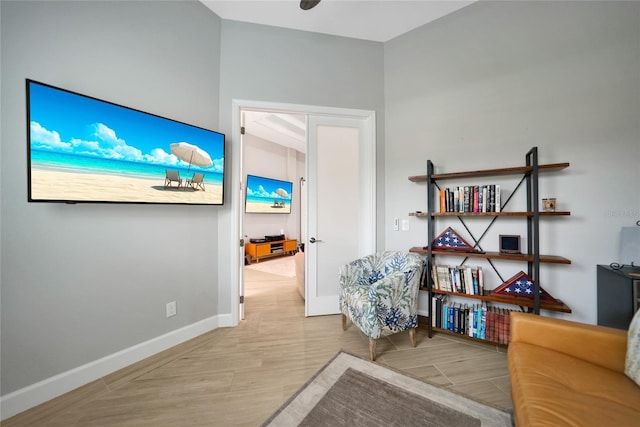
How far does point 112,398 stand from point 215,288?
107cm

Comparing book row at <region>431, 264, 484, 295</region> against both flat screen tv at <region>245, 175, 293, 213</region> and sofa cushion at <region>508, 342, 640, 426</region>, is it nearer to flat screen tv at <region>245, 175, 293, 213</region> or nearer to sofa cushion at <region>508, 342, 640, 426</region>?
sofa cushion at <region>508, 342, 640, 426</region>

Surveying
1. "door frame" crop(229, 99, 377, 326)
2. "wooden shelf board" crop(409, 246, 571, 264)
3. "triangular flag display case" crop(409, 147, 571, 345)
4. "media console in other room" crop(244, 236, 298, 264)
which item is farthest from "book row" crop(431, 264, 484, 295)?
"media console in other room" crop(244, 236, 298, 264)

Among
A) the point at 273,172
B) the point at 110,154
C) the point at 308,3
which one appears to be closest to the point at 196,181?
Result: the point at 110,154

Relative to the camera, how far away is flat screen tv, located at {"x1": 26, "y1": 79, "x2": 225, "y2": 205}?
1404 mm

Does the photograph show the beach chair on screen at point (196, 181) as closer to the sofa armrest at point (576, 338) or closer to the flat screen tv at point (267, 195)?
the sofa armrest at point (576, 338)

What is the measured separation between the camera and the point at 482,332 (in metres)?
2.09

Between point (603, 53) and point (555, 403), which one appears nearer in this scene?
point (555, 403)

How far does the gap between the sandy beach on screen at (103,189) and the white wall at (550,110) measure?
98.1 inches

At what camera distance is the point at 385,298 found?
6.38ft

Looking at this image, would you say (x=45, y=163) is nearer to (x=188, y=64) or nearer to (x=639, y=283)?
(x=188, y=64)

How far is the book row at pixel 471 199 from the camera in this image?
7.00 ft

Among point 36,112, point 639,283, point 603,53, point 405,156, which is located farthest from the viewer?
point 405,156

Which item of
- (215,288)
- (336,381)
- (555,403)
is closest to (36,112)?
(215,288)

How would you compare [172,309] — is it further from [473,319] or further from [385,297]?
[473,319]
